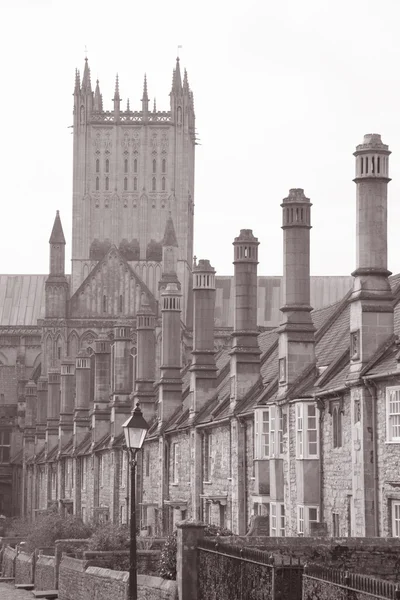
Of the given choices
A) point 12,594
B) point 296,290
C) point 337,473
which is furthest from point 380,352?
point 12,594

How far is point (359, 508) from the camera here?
33906 mm

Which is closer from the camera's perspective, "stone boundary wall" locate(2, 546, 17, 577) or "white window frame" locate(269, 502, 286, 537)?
"white window frame" locate(269, 502, 286, 537)

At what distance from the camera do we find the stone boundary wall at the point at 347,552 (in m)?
25.9

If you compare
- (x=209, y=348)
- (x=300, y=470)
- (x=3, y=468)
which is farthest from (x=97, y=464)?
(x=3, y=468)

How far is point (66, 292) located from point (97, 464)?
56.5m

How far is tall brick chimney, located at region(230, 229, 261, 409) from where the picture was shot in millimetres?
48344

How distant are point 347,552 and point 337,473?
1039 centimetres

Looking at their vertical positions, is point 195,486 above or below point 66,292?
below

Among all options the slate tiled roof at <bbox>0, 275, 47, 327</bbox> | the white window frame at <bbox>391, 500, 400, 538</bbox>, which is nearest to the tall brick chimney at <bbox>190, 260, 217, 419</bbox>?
the white window frame at <bbox>391, 500, 400, 538</bbox>

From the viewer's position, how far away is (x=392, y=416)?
32.6 metres

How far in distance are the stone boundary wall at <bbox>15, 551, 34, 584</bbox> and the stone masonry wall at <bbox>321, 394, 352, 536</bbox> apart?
20017 mm

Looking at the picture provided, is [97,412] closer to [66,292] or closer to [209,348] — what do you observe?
[209,348]

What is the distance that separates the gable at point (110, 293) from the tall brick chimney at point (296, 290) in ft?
292

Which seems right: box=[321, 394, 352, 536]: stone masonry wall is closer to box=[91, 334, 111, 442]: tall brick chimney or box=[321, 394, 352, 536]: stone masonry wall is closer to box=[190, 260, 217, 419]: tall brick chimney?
box=[190, 260, 217, 419]: tall brick chimney
